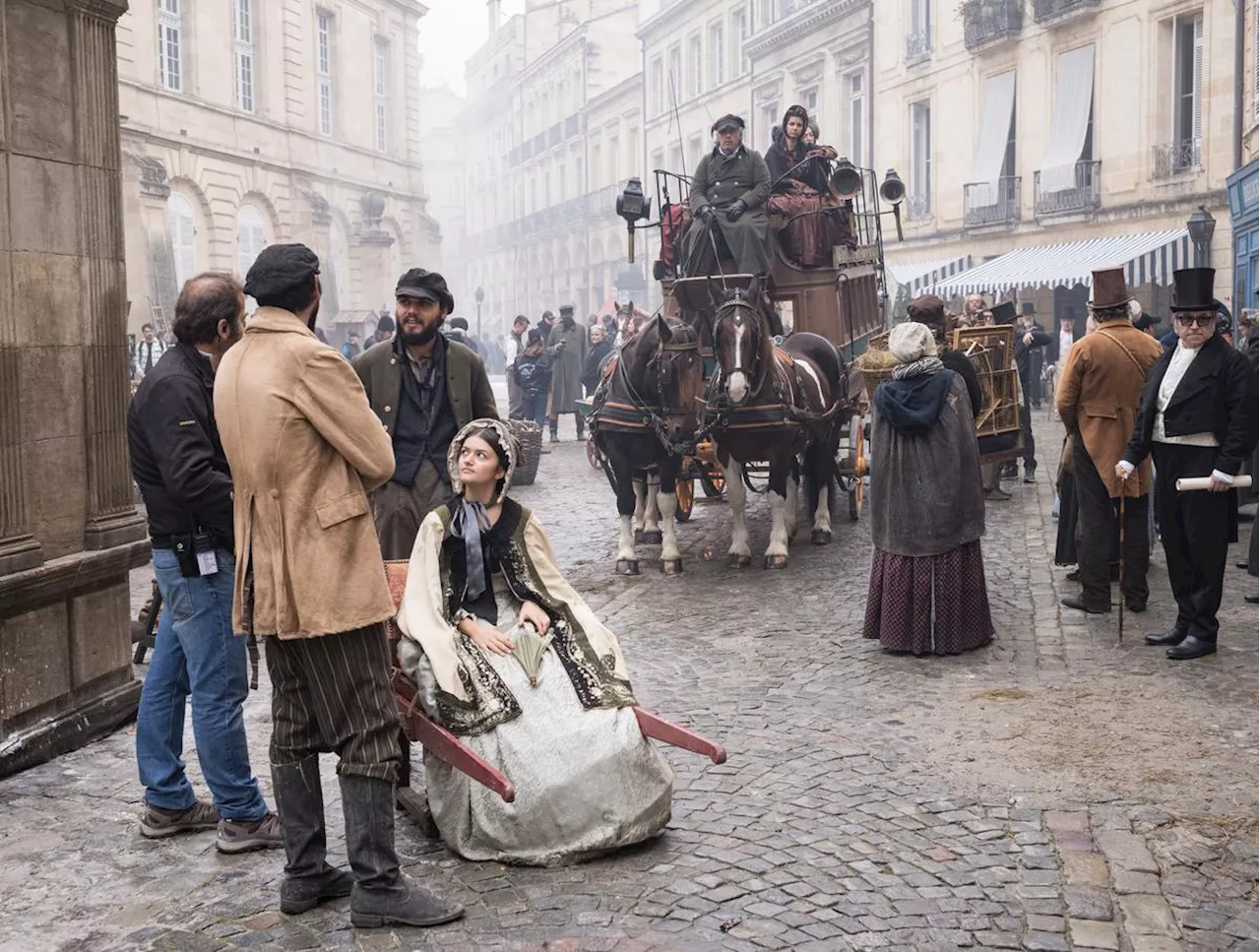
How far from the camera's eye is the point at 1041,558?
1004cm

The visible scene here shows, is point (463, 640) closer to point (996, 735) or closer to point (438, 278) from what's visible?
point (438, 278)

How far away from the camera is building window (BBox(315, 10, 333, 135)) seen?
1614 inches

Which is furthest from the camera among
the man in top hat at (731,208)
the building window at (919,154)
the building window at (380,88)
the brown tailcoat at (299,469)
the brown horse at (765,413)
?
Result: the building window at (380,88)

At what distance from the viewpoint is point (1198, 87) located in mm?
23844

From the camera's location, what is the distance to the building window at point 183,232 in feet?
113

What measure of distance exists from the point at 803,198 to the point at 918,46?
2145 cm

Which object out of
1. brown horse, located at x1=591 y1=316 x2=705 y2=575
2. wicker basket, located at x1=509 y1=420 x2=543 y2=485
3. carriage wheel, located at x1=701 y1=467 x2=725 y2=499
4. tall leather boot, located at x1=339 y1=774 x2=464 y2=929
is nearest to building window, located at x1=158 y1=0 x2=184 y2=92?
wicker basket, located at x1=509 y1=420 x2=543 y2=485

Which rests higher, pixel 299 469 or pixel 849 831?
pixel 299 469

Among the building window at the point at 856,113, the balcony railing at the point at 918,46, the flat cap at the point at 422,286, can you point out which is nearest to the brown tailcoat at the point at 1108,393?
the flat cap at the point at 422,286

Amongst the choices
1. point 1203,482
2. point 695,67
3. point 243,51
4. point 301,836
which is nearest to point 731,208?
point 1203,482

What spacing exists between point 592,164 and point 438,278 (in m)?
54.9

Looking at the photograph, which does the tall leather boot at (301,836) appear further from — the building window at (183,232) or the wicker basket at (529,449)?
the building window at (183,232)

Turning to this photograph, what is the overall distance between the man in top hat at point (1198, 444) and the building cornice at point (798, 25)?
28678 millimetres

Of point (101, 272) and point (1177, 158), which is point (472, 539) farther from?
point (1177, 158)
